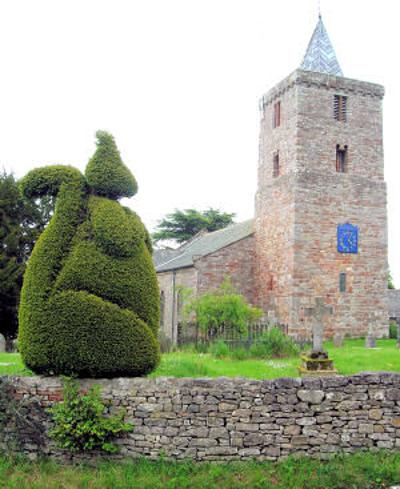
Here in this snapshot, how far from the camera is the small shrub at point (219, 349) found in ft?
51.3

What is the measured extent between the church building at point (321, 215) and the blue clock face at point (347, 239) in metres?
0.05

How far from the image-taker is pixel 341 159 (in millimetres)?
25438

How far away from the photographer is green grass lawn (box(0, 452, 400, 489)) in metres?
8.32

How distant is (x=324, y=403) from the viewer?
9172mm

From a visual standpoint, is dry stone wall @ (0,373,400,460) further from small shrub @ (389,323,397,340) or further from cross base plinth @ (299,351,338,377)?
small shrub @ (389,323,397,340)

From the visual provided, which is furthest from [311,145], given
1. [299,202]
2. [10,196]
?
[10,196]

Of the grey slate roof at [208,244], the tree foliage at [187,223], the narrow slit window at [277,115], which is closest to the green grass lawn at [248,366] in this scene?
the grey slate roof at [208,244]

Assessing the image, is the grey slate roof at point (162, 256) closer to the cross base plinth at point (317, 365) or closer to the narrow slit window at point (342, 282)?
the narrow slit window at point (342, 282)

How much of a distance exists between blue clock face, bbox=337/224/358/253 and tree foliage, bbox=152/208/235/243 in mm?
24719

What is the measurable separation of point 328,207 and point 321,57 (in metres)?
8.66

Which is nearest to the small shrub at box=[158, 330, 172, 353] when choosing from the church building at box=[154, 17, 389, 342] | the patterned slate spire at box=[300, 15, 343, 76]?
the church building at box=[154, 17, 389, 342]

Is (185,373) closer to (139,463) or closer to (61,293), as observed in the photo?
(139,463)

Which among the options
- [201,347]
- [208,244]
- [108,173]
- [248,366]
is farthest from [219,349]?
[208,244]

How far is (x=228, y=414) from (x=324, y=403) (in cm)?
169
